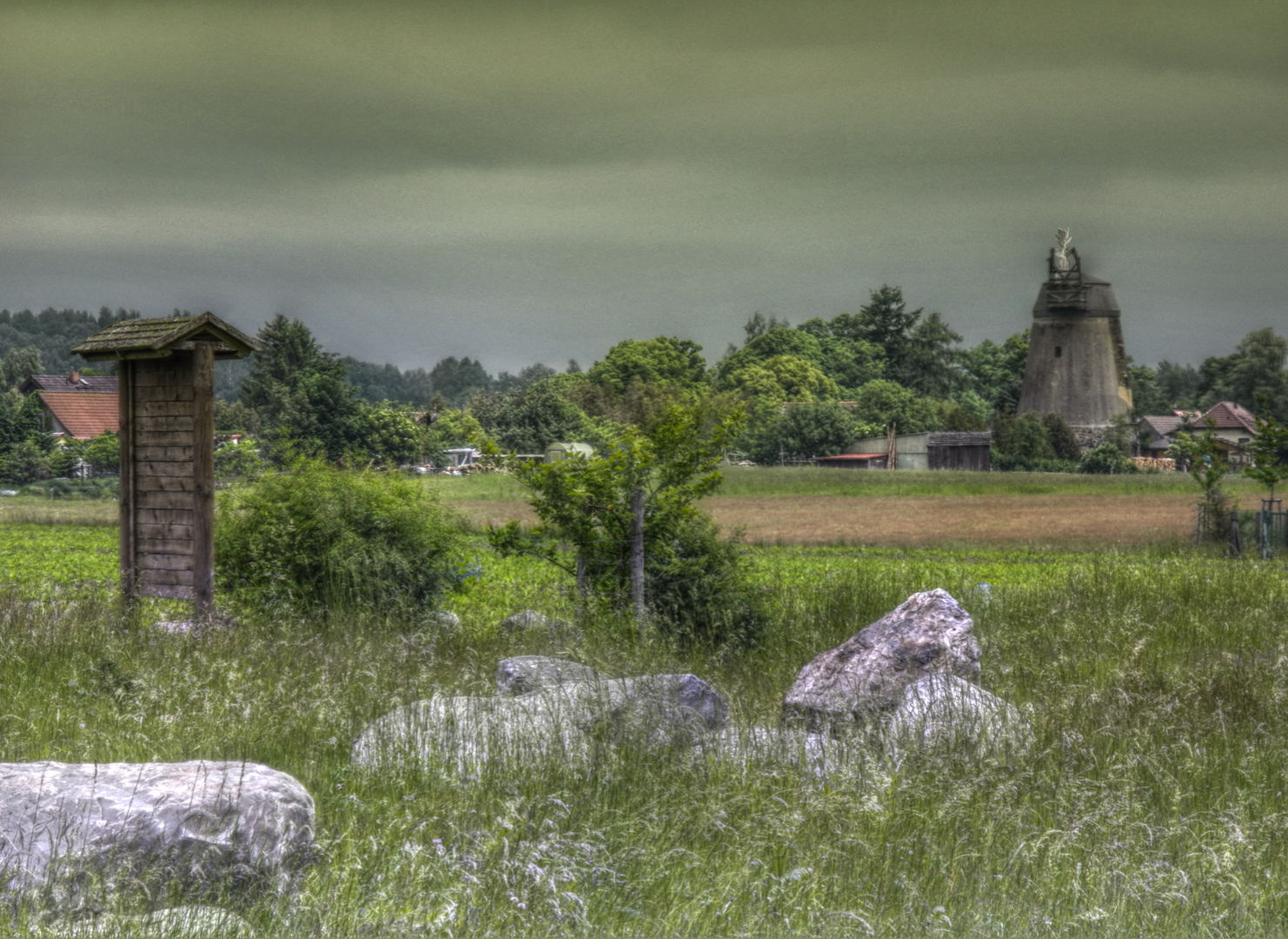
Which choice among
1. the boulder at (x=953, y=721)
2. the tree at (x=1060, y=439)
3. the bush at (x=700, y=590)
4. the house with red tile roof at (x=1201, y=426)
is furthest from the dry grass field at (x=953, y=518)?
the house with red tile roof at (x=1201, y=426)

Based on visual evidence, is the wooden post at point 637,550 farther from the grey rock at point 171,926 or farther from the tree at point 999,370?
the tree at point 999,370

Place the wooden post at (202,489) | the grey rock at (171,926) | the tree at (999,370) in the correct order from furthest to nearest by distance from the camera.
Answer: the tree at (999,370) → the wooden post at (202,489) → the grey rock at (171,926)

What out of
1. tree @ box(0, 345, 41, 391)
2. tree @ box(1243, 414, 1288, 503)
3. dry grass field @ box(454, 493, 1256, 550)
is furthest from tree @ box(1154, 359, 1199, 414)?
tree @ box(0, 345, 41, 391)

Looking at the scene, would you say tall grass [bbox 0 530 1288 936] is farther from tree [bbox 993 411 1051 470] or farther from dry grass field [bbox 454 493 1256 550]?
tree [bbox 993 411 1051 470]

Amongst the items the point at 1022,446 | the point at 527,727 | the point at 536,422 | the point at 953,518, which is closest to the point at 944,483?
the point at 1022,446

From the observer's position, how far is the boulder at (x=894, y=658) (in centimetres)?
890

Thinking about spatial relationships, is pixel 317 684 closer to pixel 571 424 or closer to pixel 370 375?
pixel 571 424

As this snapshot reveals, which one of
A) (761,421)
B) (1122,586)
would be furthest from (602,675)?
(761,421)

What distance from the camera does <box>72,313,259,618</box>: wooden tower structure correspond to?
1234cm

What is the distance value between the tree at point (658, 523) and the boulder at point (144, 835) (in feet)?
23.1

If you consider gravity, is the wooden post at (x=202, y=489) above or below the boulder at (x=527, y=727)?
above

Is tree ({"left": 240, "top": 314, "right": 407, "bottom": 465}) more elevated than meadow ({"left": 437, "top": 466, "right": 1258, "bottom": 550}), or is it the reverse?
tree ({"left": 240, "top": 314, "right": 407, "bottom": 465})

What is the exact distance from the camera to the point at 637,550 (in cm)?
1186

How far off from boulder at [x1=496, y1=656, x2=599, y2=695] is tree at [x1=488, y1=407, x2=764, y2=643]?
252 cm
